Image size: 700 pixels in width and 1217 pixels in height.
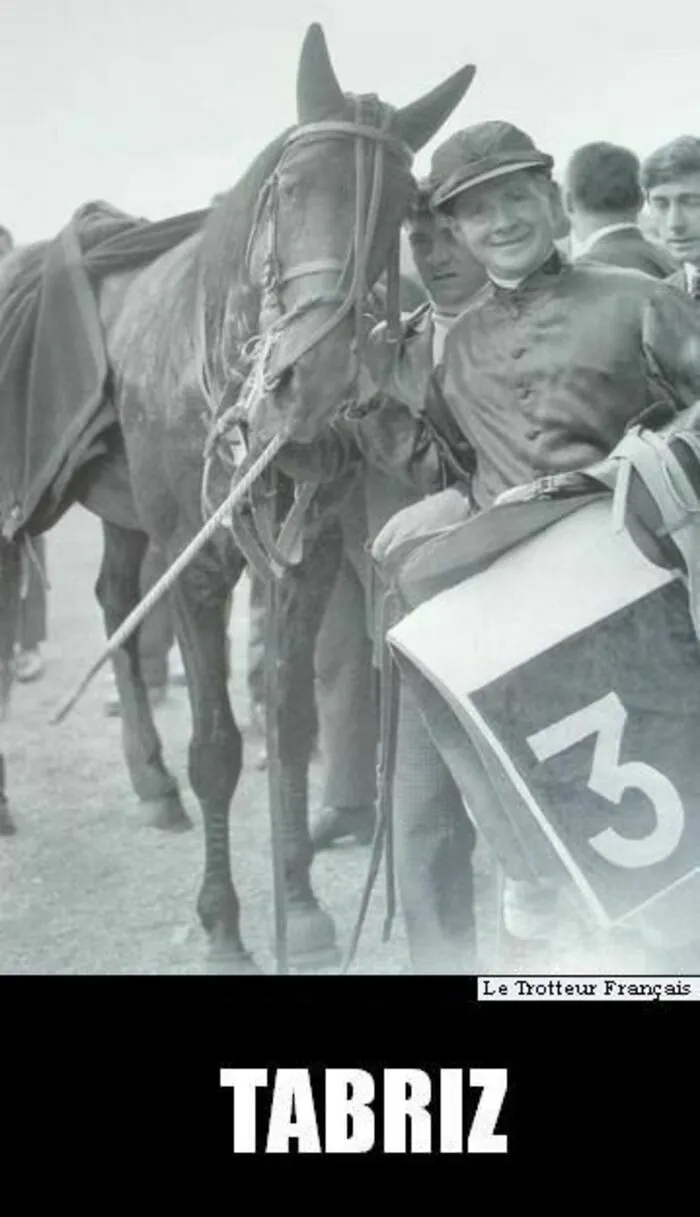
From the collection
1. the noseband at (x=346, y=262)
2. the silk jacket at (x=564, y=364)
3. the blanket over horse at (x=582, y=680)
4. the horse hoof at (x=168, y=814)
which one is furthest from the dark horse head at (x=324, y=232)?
the horse hoof at (x=168, y=814)

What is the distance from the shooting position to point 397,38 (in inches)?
97.2

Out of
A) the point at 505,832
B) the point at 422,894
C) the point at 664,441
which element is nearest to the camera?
the point at 664,441

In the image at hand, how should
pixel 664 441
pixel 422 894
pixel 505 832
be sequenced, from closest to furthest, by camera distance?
pixel 664 441 < pixel 505 832 < pixel 422 894

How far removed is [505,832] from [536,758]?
0.36ft

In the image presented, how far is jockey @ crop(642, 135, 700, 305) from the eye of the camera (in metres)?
2.39

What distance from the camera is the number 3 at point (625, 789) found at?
6.97ft

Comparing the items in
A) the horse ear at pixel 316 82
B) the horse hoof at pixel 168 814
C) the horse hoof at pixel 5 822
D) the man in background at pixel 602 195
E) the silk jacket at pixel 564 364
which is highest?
the horse ear at pixel 316 82

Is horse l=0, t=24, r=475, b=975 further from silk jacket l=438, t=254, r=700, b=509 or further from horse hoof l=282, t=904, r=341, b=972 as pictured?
silk jacket l=438, t=254, r=700, b=509

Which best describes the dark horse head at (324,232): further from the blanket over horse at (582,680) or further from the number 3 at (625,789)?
the number 3 at (625,789)

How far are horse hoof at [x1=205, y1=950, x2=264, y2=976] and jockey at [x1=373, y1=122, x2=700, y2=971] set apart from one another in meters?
0.48

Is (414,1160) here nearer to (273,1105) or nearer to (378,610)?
(273,1105)

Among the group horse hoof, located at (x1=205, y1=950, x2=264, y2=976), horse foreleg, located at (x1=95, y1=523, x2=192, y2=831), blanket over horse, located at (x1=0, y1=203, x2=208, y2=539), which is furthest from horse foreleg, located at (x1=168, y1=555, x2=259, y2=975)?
blanket over horse, located at (x1=0, y1=203, x2=208, y2=539)

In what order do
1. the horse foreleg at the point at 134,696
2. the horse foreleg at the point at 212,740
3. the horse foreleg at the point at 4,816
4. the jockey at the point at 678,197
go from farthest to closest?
1. the horse foreleg at the point at 4,816
2. the horse foreleg at the point at 134,696
3. the horse foreleg at the point at 212,740
4. the jockey at the point at 678,197

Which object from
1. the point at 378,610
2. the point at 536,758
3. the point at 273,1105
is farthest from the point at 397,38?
the point at 273,1105
